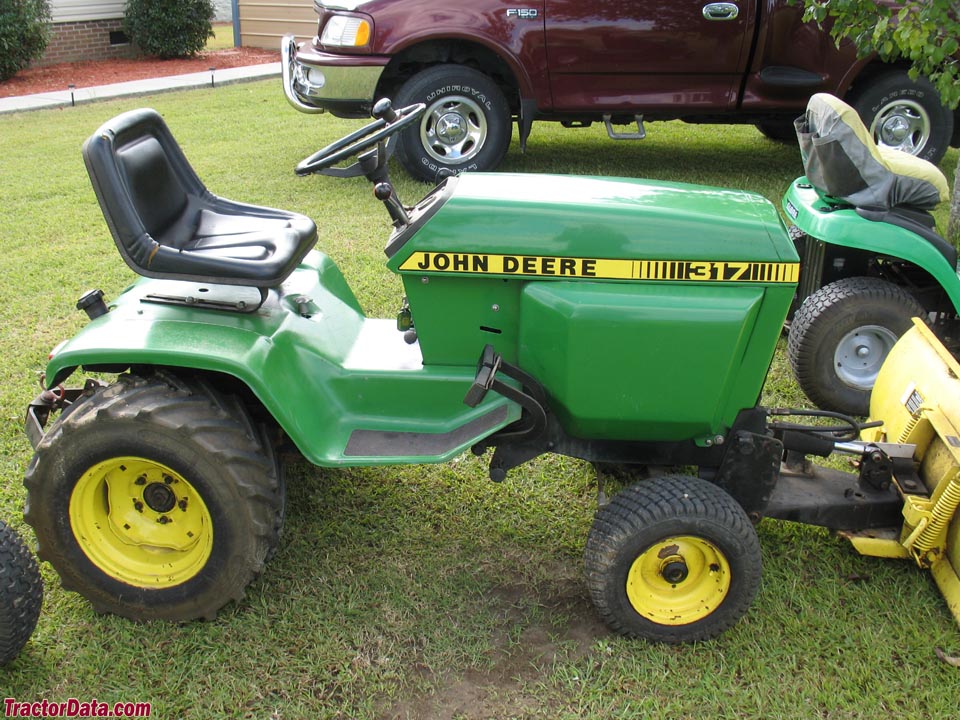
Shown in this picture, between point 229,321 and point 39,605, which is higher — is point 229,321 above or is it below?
above

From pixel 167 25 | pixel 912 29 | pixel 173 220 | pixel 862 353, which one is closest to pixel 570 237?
pixel 173 220

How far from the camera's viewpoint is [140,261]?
2648 millimetres

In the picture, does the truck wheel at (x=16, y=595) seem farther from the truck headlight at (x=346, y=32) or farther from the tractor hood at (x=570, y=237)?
the truck headlight at (x=346, y=32)

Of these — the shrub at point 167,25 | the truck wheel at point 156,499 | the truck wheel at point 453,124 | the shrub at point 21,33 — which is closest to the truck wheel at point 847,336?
the truck wheel at point 156,499

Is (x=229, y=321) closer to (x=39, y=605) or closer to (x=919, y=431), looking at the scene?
(x=39, y=605)

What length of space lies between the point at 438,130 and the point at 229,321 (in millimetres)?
4315

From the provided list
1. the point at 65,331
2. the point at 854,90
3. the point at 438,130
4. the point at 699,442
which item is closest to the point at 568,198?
the point at 699,442

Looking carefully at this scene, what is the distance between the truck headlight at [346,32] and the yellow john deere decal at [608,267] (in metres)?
4.43

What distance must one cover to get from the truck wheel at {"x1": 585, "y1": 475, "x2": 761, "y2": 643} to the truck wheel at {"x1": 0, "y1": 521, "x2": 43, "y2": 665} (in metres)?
1.60

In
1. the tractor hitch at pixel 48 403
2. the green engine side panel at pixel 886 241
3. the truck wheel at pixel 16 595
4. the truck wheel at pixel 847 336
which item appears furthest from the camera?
the truck wheel at pixel 847 336

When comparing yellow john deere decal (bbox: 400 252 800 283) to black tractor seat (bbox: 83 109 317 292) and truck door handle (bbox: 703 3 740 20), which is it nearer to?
black tractor seat (bbox: 83 109 317 292)

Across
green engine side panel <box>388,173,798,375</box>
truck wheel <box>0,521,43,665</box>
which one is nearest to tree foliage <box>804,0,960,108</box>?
green engine side panel <box>388,173,798,375</box>

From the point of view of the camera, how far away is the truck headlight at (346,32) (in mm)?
6500

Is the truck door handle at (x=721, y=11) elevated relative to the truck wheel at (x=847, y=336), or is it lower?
elevated
